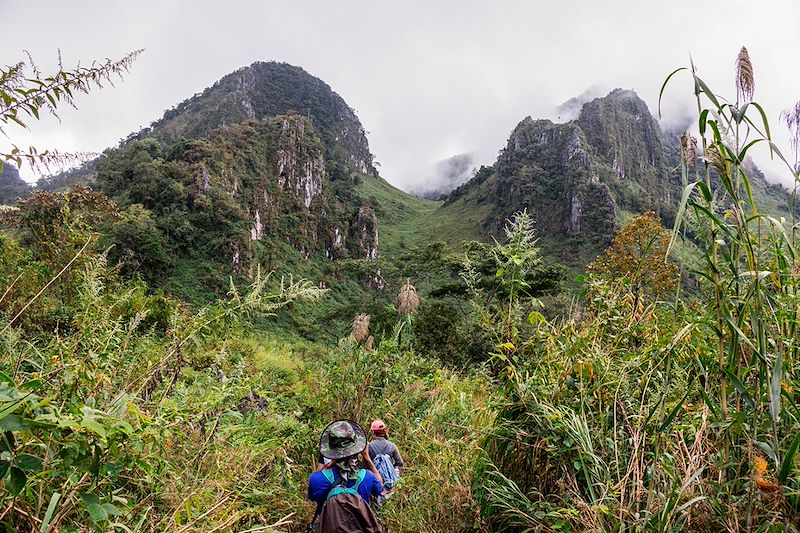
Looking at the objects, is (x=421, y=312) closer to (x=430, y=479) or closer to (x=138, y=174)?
(x=430, y=479)

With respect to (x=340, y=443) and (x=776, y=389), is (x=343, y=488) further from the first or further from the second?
(x=776, y=389)

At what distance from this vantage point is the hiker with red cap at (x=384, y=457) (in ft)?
12.0

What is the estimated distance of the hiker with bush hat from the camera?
2613 mm

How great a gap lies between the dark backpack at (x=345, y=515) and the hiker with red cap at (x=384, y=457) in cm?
96

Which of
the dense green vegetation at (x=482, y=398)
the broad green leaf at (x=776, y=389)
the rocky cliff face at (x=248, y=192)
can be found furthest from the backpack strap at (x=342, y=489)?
the rocky cliff face at (x=248, y=192)

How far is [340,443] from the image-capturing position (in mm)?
2887

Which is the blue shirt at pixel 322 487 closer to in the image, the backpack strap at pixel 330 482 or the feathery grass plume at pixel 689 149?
the backpack strap at pixel 330 482

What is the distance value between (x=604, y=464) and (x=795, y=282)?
1.04 meters

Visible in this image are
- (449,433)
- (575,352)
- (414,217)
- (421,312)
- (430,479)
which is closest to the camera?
(575,352)

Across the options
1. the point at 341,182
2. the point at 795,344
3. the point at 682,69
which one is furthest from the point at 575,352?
the point at 341,182

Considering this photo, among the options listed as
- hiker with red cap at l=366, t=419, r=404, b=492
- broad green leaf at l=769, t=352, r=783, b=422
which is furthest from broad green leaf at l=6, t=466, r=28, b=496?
hiker with red cap at l=366, t=419, r=404, b=492

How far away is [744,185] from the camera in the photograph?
1.36m

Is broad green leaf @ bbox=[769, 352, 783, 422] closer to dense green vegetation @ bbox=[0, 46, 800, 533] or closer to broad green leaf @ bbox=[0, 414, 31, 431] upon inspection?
dense green vegetation @ bbox=[0, 46, 800, 533]

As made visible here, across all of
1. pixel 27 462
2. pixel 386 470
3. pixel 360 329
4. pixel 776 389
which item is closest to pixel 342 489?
pixel 386 470
